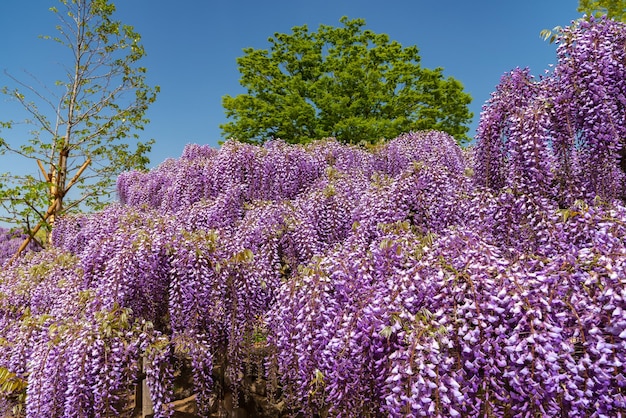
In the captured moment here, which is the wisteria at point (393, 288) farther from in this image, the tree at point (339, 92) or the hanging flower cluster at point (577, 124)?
the tree at point (339, 92)

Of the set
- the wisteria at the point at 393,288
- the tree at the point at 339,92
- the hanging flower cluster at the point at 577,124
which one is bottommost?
the wisteria at the point at 393,288

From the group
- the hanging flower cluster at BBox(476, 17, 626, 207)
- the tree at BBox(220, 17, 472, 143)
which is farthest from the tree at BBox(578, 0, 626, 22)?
the hanging flower cluster at BBox(476, 17, 626, 207)

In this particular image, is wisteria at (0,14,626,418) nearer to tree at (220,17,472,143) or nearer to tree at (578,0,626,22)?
tree at (220,17,472,143)

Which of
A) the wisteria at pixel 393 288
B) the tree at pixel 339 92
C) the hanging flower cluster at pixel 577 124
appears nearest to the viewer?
the wisteria at pixel 393 288

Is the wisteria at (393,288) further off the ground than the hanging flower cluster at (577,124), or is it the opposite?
the hanging flower cluster at (577,124)

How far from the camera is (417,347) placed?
10.6 feet

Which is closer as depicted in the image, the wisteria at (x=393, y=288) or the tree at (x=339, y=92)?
the wisteria at (x=393, y=288)

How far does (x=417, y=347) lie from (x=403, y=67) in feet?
72.3

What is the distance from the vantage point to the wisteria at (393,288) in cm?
322

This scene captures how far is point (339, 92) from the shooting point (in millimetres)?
22812

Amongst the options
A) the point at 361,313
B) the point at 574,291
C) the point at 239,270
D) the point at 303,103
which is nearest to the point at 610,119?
the point at 574,291

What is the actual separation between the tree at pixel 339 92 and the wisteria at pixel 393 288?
45.5 ft

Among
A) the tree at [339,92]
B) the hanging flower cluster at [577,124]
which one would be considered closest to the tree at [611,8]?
the tree at [339,92]

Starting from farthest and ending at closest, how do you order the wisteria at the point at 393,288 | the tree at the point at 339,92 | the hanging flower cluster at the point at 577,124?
1. the tree at the point at 339,92
2. the hanging flower cluster at the point at 577,124
3. the wisteria at the point at 393,288
